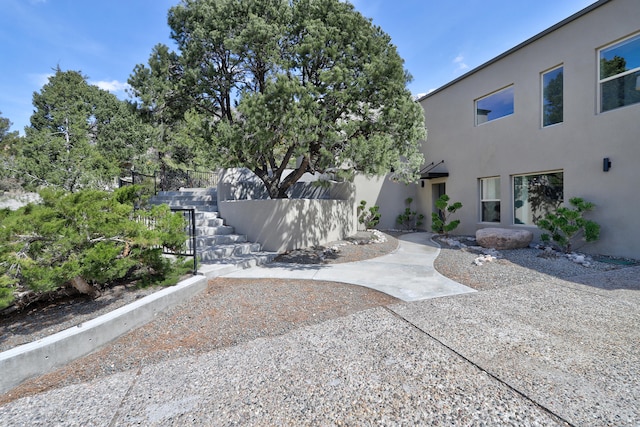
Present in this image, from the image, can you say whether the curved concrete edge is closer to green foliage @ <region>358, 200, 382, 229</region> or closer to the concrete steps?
the concrete steps

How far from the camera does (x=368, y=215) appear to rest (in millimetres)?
12836

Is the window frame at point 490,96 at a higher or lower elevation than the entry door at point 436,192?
higher

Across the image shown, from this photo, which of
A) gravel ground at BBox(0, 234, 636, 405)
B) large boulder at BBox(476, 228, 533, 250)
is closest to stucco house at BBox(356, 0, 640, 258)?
large boulder at BBox(476, 228, 533, 250)

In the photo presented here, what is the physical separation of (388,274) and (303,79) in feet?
15.9

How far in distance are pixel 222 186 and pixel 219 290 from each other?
5631 millimetres

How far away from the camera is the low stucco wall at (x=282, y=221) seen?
7.88 meters

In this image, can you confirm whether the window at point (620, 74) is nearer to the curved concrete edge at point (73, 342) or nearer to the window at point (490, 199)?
the window at point (490, 199)

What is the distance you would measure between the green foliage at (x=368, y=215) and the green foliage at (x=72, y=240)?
9.01 meters

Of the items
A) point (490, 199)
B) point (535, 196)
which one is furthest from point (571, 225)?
point (490, 199)

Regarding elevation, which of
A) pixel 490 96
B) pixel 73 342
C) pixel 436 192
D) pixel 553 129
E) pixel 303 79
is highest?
pixel 490 96

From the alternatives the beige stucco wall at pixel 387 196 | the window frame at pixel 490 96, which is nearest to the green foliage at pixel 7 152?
the beige stucco wall at pixel 387 196

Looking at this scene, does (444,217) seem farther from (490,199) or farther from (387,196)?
(387,196)

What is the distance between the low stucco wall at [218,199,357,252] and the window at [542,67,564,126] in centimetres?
697

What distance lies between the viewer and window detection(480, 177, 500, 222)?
33.2 feet
